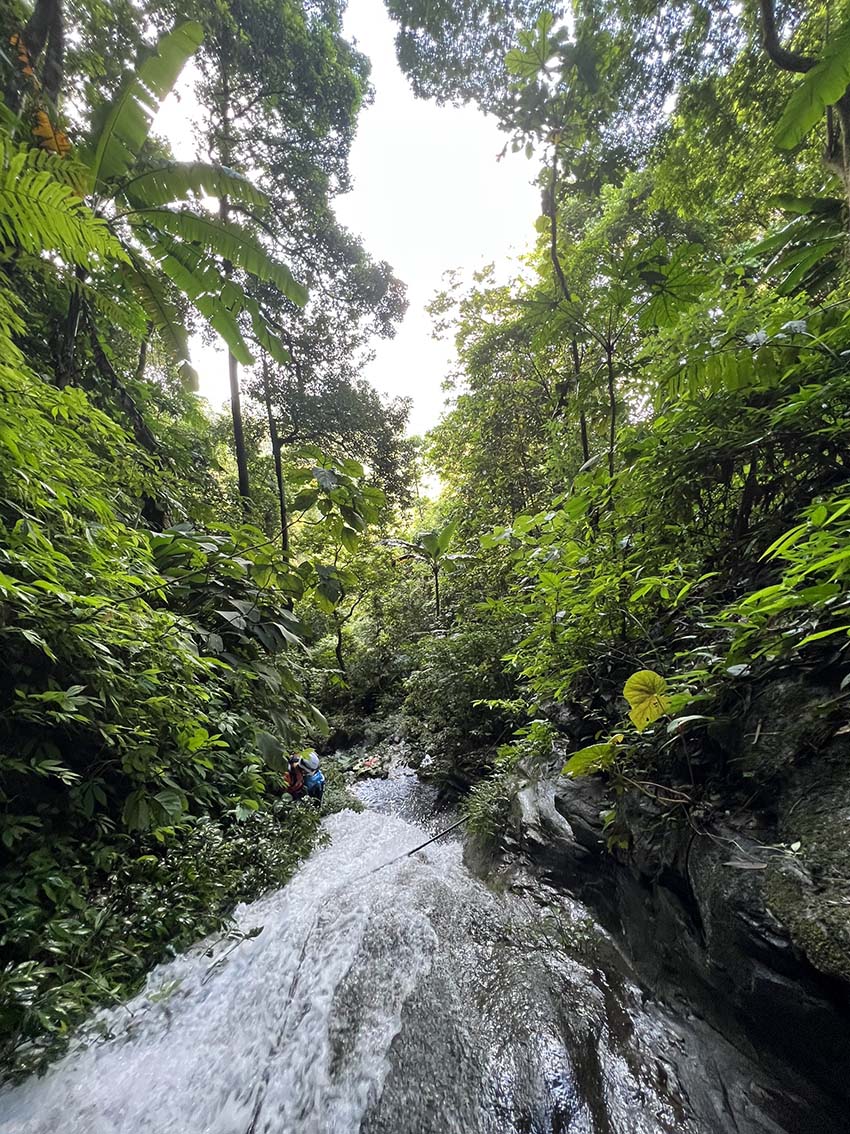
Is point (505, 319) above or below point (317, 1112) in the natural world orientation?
above

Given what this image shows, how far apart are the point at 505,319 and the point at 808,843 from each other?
9853 mm

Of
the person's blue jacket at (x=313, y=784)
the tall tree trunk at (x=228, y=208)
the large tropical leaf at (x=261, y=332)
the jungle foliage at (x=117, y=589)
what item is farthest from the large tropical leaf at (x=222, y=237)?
the person's blue jacket at (x=313, y=784)

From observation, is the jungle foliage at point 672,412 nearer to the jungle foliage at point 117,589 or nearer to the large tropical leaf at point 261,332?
the jungle foliage at point 117,589

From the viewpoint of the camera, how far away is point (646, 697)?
182 centimetres

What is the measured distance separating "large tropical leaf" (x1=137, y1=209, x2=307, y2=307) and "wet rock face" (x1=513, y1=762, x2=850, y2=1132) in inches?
196

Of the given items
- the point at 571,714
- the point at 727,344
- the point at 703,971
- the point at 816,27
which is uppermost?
the point at 816,27

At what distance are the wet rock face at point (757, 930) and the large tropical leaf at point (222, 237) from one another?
4970 millimetres

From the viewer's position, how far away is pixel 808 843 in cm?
141

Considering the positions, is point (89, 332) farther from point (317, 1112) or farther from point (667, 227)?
point (667, 227)

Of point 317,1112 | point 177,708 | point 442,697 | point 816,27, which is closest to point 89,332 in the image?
point 177,708

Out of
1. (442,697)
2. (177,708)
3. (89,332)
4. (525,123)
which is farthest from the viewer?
(442,697)

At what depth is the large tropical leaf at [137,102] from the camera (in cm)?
346

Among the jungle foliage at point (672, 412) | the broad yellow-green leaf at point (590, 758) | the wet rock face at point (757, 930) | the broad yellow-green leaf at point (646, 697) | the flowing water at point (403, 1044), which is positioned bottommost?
the flowing water at point (403, 1044)

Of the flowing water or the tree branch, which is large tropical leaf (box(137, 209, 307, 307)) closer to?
the tree branch
